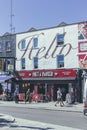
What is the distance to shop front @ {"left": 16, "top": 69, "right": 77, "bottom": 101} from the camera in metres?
Answer: 44.5

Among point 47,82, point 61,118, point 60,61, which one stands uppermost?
point 60,61

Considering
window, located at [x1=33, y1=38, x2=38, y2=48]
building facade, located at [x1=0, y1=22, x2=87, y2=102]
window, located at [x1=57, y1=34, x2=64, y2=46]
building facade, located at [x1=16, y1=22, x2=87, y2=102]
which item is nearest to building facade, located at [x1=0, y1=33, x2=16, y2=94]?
building facade, located at [x1=0, y1=22, x2=87, y2=102]

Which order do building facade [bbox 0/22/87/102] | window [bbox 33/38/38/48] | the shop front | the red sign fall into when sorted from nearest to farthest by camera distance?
building facade [bbox 0/22/87/102] < the red sign < the shop front < window [bbox 33/38/38/48]

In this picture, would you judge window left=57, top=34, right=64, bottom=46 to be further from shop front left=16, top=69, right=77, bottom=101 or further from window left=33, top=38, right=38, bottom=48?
window left=33, top=38, right=38, bottom=48

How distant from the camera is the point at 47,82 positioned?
47125 millimetres

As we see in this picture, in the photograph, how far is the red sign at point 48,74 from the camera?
44256 mm

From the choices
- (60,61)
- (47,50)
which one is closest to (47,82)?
(60,61)

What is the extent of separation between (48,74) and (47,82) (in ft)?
3.29

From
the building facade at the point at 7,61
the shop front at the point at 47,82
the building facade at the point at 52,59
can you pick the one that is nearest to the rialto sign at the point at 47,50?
the building facade at the point at 52,59

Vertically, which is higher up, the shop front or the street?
the shop front

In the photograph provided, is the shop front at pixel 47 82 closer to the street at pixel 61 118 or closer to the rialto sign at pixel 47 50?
the rialto sign at pixel 47 50

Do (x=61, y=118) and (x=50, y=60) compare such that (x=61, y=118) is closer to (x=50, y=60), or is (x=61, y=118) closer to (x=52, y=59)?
(x=52, y=59)

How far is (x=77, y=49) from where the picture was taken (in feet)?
143

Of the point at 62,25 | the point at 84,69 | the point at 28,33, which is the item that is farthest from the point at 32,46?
the point at 84,69
